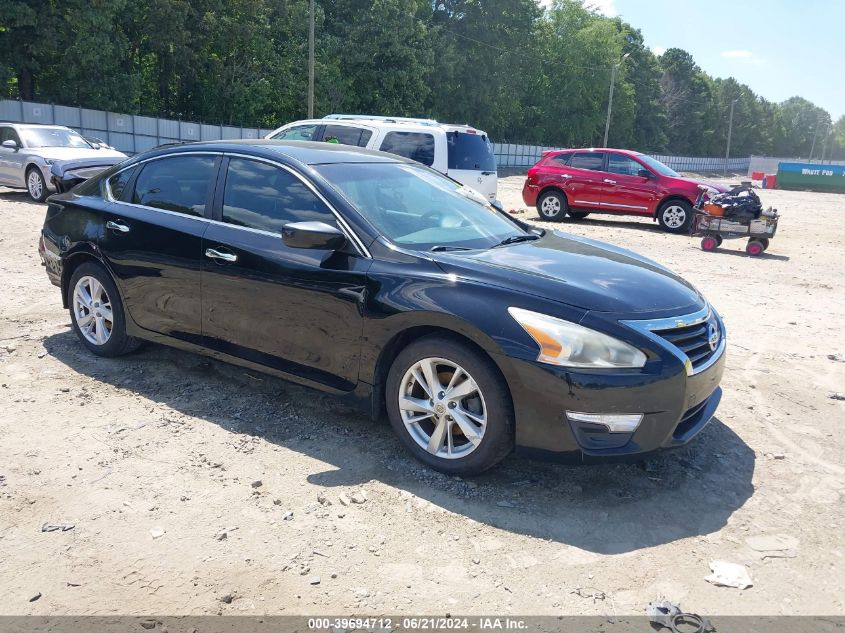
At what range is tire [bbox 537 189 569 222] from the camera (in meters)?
16.6

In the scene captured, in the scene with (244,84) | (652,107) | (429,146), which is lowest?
(429,146)

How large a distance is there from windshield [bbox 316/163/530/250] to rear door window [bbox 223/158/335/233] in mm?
184

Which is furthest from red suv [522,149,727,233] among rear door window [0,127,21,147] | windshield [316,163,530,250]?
windshield [316,163,530,250]

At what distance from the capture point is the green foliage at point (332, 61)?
102ft

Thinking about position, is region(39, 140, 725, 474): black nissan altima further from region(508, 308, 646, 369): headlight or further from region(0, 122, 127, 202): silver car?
region(0, 122, 127, 202): silver car

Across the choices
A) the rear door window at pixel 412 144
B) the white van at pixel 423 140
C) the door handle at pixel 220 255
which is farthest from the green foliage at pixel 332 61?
the door handle at pixel 220 255

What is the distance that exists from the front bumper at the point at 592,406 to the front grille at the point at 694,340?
0.15 meters

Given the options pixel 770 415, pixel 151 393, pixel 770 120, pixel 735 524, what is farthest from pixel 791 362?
pixel 770 120

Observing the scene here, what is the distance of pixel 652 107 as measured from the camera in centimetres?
8725

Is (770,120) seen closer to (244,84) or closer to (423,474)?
(244,84)

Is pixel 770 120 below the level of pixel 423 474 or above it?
above

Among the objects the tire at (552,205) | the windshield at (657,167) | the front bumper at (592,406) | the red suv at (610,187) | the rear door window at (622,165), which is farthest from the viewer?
the tire at (552,205)

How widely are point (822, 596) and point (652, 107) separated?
303 ft

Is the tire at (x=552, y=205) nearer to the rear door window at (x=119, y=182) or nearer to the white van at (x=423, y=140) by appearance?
the white van at (x=423, y=140)
